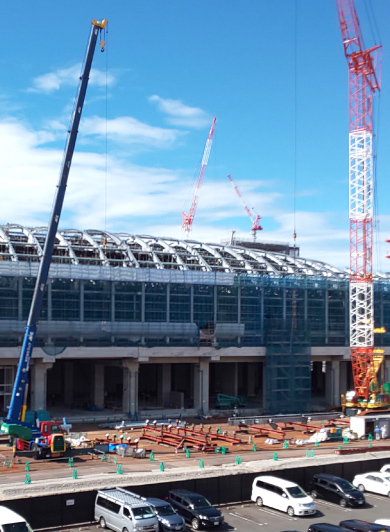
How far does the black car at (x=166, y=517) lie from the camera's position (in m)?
27.3

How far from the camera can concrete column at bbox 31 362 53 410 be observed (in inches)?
2443

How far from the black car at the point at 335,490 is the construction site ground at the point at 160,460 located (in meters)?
2.20

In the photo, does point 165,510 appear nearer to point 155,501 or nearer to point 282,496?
point 155,501

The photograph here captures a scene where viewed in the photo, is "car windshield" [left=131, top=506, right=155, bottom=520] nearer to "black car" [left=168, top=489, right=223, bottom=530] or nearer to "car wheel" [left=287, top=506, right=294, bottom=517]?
"black car" [left=168, top=489, right=223, bottom=530]

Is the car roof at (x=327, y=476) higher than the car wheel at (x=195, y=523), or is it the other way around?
the car roof at (x=327, y=476)

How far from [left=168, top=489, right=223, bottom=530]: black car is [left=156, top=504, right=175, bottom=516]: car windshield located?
1012 mm

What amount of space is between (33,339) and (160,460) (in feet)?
35.4

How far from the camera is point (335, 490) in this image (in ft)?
109

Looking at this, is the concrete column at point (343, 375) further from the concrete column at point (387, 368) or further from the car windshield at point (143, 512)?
the car windshield at point (143, 512)

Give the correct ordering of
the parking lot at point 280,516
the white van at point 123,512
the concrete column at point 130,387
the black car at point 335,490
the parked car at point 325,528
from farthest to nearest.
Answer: the concrete column at point 130,387, the black car at point 335,490, the parking lot at point 280,516, the white van at point 123,512, the parked car at point 325,528

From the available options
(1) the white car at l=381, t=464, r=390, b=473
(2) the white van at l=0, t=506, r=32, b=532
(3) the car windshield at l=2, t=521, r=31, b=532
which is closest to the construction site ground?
(1) the white car at l=381, t=464, r=390, b=473

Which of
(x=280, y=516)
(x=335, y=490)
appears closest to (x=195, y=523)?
(x=280, y=516)

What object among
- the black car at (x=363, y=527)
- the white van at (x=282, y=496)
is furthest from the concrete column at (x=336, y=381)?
the black car at (x=363, y=527)

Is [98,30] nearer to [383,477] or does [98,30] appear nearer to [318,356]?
[383,477]
